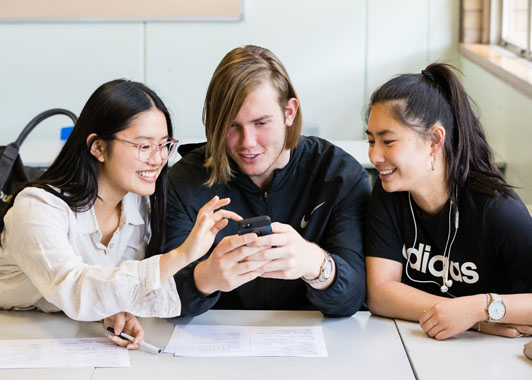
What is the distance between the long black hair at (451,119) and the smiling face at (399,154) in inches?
0.8

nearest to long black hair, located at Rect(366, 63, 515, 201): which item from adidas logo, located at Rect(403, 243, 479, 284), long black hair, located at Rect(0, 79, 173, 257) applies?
adidas logo, located at Rect(403, 243, 479, 284)

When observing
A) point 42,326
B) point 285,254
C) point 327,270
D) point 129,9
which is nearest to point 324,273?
point 327,270

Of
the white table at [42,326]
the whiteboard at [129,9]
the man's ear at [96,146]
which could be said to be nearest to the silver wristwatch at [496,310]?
the white table at [42,326]

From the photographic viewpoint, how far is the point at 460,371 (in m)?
1.53

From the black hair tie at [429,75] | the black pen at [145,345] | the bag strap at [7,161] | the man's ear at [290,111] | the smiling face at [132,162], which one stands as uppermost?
the black hair tie at [429,75]

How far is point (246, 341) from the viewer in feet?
5.56

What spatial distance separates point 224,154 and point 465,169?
24.6 inches

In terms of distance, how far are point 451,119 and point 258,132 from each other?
1.64 ft

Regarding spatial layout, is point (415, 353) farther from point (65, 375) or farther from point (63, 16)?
point (63, 16)

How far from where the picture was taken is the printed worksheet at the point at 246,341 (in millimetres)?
1637

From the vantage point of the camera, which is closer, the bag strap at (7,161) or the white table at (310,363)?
the white table at (310,363)

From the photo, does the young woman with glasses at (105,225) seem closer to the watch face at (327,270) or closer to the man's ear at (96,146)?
the man's ear at (96,146)

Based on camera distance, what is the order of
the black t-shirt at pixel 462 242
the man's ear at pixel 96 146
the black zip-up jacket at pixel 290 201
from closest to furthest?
the black t-shirt at pixel 462 242 → the man's ear at pixel 96 146 → the black zip-up jacket at pixel 290 201

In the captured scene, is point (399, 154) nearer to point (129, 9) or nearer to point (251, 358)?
point (251, 358)
